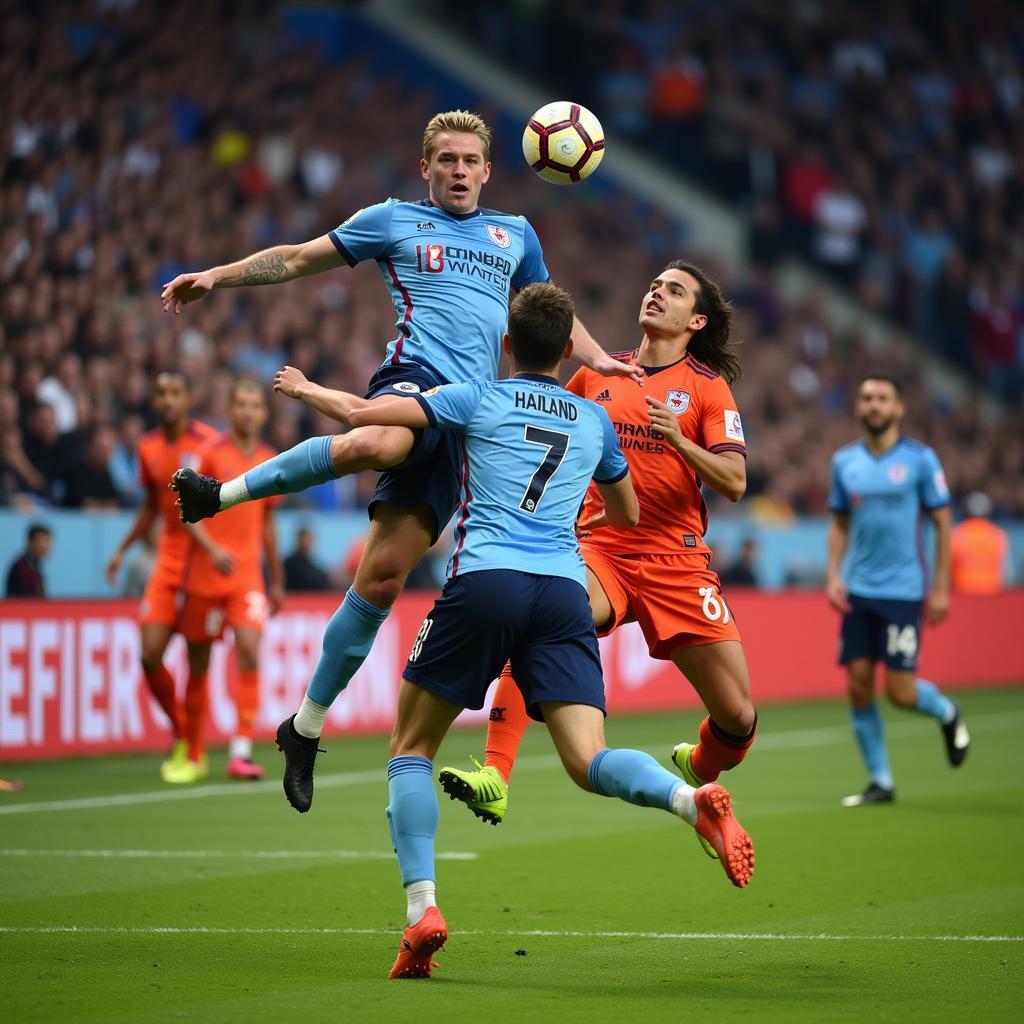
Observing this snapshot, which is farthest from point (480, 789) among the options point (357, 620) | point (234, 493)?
point (234, 493)

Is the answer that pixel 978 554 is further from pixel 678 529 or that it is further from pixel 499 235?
pixel 499 235

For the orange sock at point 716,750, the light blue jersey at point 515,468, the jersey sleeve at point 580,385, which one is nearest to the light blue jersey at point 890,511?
the orange sock at point 716,750

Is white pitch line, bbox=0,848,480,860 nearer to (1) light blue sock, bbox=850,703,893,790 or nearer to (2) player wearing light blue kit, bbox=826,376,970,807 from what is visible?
(1) light blue sock, bbox=850,703,893,790

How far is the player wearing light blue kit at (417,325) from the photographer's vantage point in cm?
738

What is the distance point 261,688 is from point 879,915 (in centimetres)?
880

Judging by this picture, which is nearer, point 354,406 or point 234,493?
point 354,406

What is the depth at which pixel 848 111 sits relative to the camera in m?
32.8

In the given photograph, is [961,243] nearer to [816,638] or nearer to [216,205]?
[816,638]

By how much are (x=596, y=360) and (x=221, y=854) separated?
12.3 feet

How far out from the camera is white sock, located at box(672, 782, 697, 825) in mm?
6105

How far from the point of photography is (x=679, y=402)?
8133mm

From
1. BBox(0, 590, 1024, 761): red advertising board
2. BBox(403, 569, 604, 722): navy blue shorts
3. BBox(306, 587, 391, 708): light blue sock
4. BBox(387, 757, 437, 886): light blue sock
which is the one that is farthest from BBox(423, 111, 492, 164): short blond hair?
BBox(0, 590, 1024, 761): red advertising board

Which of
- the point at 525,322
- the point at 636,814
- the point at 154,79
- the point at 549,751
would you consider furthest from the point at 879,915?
the point at 154,79

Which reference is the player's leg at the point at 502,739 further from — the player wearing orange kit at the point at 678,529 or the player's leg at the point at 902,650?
the player's leg at the point at 902,650
